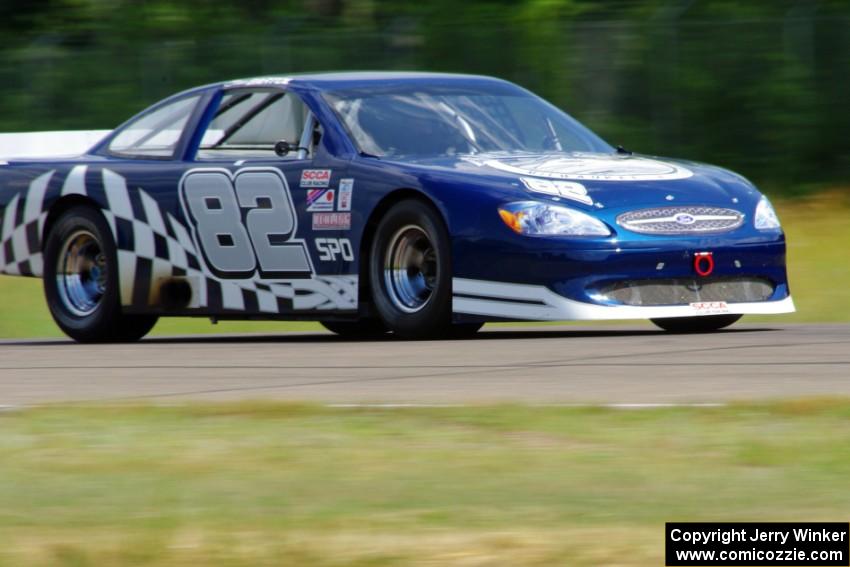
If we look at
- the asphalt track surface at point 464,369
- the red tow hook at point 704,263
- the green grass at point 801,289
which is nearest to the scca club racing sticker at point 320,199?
the asphalt track surface at point 464,369

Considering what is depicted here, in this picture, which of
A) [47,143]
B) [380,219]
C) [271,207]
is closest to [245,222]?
[271,207]

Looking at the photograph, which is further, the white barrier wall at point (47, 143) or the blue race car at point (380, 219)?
the white barrier wall at point (47, 143)

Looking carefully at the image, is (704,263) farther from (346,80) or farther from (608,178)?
(346,80)

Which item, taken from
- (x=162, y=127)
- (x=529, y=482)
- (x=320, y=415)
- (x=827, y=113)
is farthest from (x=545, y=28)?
(x=529, y=482)

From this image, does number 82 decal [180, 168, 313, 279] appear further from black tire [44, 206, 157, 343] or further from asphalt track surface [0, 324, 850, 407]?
black tire [44, 206, 157, 343]

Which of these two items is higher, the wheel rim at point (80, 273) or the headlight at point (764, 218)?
the headlight at point (764, 218)

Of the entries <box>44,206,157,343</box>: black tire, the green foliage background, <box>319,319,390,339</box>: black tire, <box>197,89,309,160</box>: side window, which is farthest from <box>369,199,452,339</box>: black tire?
the green foliage background

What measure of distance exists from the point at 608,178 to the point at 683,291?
2.18ft

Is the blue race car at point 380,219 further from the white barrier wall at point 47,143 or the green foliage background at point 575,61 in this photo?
the green foliage background at point 575,61

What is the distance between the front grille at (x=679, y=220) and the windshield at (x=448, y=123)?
1.13 metres

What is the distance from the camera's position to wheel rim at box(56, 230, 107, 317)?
11.3m

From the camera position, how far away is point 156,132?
11.2 meters

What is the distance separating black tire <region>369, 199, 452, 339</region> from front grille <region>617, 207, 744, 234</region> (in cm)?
91

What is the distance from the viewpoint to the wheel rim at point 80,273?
37.0ft
